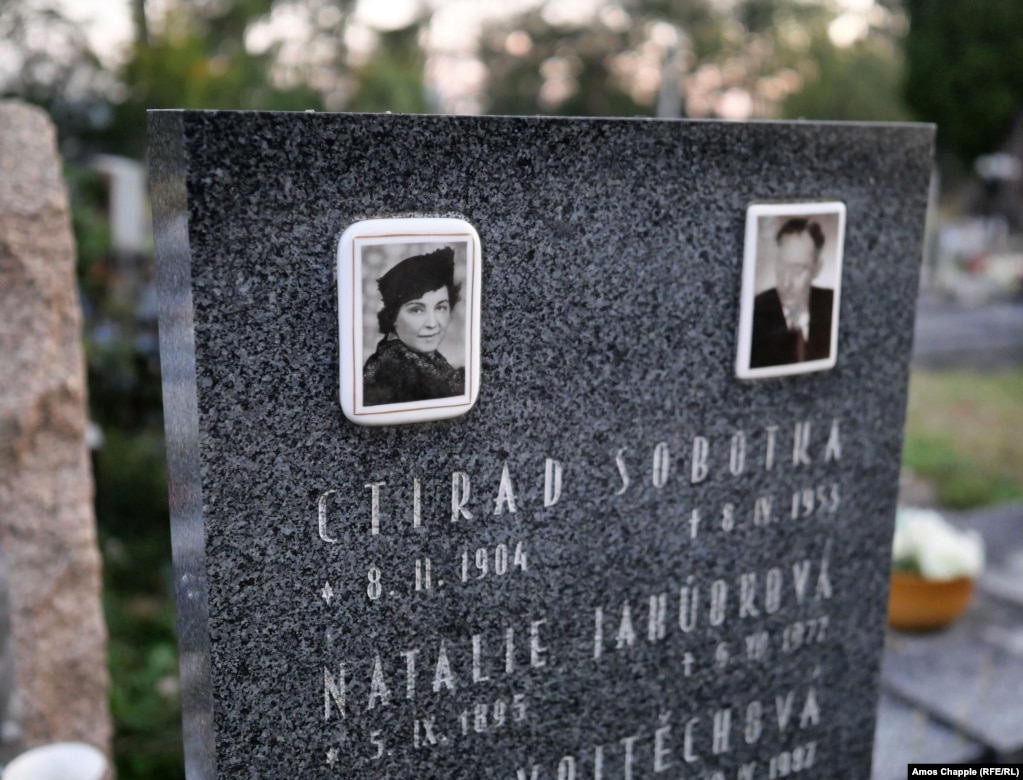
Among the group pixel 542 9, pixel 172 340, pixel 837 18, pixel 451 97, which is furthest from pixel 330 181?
pixel 837 18

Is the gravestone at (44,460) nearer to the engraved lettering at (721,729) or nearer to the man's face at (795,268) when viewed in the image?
the engraved lettering at (721,729)

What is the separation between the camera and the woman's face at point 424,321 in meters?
1.53

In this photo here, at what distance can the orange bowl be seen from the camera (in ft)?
11.0

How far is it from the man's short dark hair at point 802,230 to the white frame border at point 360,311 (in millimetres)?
675

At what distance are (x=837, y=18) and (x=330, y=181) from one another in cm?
3158

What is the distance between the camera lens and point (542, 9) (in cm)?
2680

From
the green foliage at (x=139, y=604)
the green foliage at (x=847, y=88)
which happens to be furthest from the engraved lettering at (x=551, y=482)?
the green foliage at (x=847, y=88)

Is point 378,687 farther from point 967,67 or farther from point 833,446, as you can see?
point 967,67

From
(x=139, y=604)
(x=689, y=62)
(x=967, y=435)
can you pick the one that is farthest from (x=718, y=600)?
(x=689, y=62)

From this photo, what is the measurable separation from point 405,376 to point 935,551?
8.29 ft

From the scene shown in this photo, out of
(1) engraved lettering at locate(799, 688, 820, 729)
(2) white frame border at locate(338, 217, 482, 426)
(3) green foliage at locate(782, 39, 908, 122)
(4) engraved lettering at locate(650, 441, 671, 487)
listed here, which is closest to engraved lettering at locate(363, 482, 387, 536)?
(2) white frame border at locate(338, 217, 482, 426)

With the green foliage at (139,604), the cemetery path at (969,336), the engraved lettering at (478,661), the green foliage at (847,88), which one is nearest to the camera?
the engraved lettering at (478,661)

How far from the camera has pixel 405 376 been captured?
1554 mm

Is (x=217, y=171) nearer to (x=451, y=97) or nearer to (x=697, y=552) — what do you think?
(x=697, y=552)
